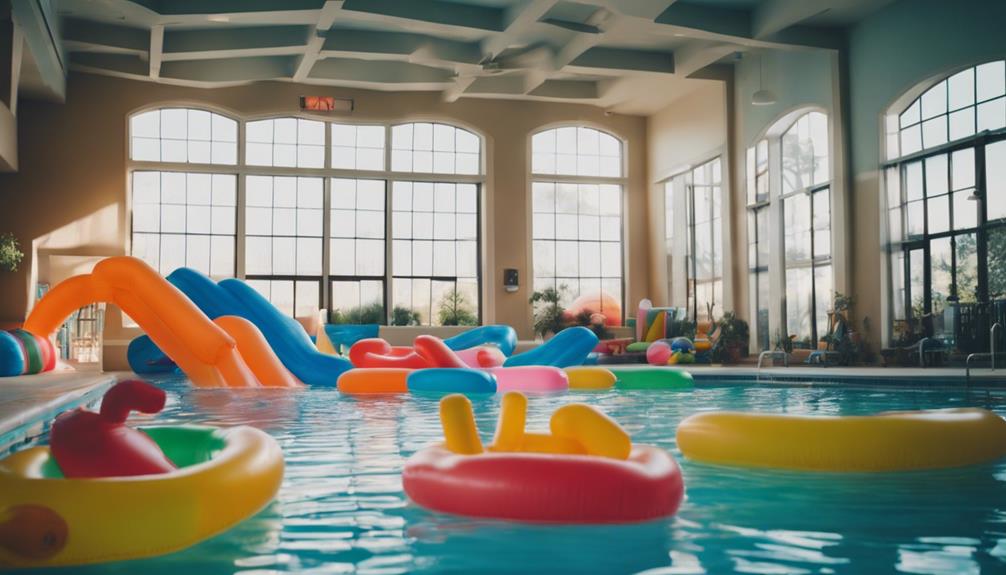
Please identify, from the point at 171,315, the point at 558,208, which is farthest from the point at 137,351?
the point at 558,208

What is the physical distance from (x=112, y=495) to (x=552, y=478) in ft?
4.12

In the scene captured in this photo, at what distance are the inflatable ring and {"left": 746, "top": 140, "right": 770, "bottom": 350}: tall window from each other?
12.8 meters

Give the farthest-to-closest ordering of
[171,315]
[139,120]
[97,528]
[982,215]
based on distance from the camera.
Result: [139,120], [982,215], [171,315], [97,528]

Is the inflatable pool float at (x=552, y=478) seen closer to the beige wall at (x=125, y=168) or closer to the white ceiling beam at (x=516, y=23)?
the white ceiling beam at (x=516, y=23)

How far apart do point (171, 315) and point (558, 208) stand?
35.0ft

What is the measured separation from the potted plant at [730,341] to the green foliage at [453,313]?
4725mm

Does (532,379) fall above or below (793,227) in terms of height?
below

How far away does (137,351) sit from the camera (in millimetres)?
11227

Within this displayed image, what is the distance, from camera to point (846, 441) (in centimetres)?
371

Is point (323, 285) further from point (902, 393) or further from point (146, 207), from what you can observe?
point (902, 393)

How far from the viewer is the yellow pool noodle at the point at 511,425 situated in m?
3.21

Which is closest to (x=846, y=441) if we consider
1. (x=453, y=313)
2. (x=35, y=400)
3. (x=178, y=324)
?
(x=35, y=400)

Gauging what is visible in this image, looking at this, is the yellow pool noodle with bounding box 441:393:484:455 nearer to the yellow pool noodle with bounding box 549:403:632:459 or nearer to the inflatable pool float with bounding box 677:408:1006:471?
the yellow pool noodle with bounding box 549:403:632:459

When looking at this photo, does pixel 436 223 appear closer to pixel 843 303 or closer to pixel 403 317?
pixel 403 317
